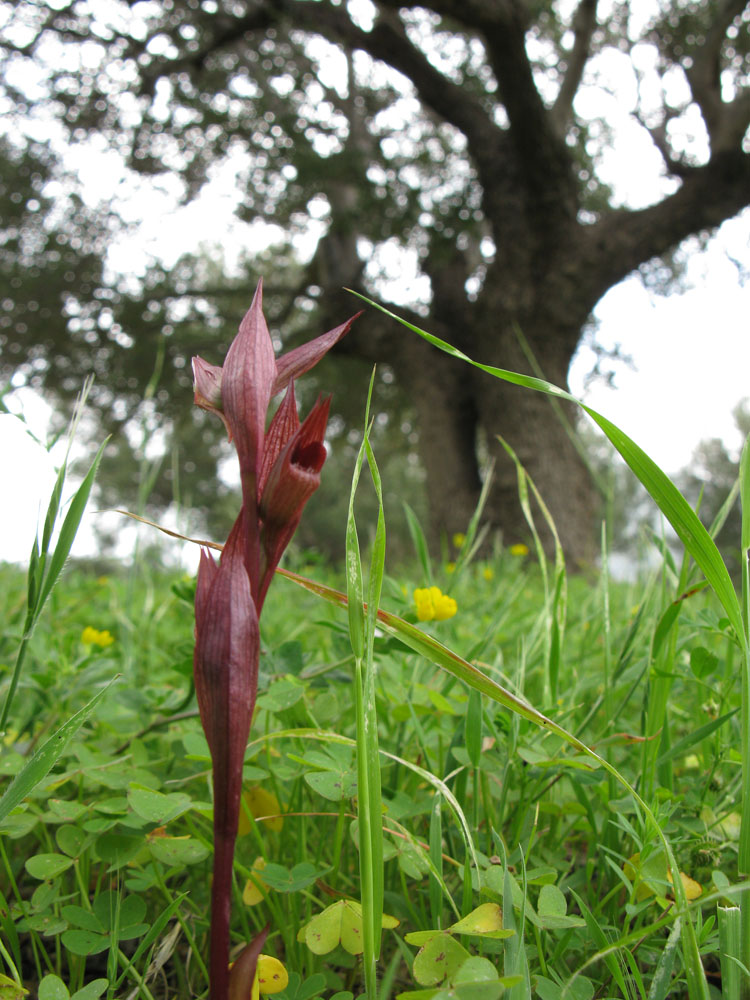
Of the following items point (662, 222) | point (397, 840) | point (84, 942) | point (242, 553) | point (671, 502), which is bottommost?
point (84, 942)

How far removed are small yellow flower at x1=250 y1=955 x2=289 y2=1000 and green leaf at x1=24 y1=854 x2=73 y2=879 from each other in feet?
0.75

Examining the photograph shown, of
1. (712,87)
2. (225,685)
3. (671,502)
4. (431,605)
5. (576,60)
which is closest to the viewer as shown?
(225,685)

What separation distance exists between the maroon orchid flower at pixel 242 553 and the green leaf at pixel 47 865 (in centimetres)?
29

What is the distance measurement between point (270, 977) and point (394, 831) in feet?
0.56

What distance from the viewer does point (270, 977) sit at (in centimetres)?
53

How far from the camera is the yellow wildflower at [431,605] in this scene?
41.1 inches

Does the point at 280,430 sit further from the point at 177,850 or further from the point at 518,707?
the point at 177,850

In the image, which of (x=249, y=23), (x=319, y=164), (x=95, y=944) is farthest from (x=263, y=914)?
(x=249, y=23)

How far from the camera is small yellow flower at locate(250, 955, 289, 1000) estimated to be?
20.6 inches

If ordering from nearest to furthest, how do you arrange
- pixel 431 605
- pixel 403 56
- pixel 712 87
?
pixel 431 605
pixel 712 87
pixel 403 56

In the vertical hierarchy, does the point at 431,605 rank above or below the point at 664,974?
above

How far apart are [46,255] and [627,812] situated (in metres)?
10.9

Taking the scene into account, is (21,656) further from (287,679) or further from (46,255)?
(46,255)

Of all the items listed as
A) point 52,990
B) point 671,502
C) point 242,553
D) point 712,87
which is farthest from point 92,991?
point 712,87
